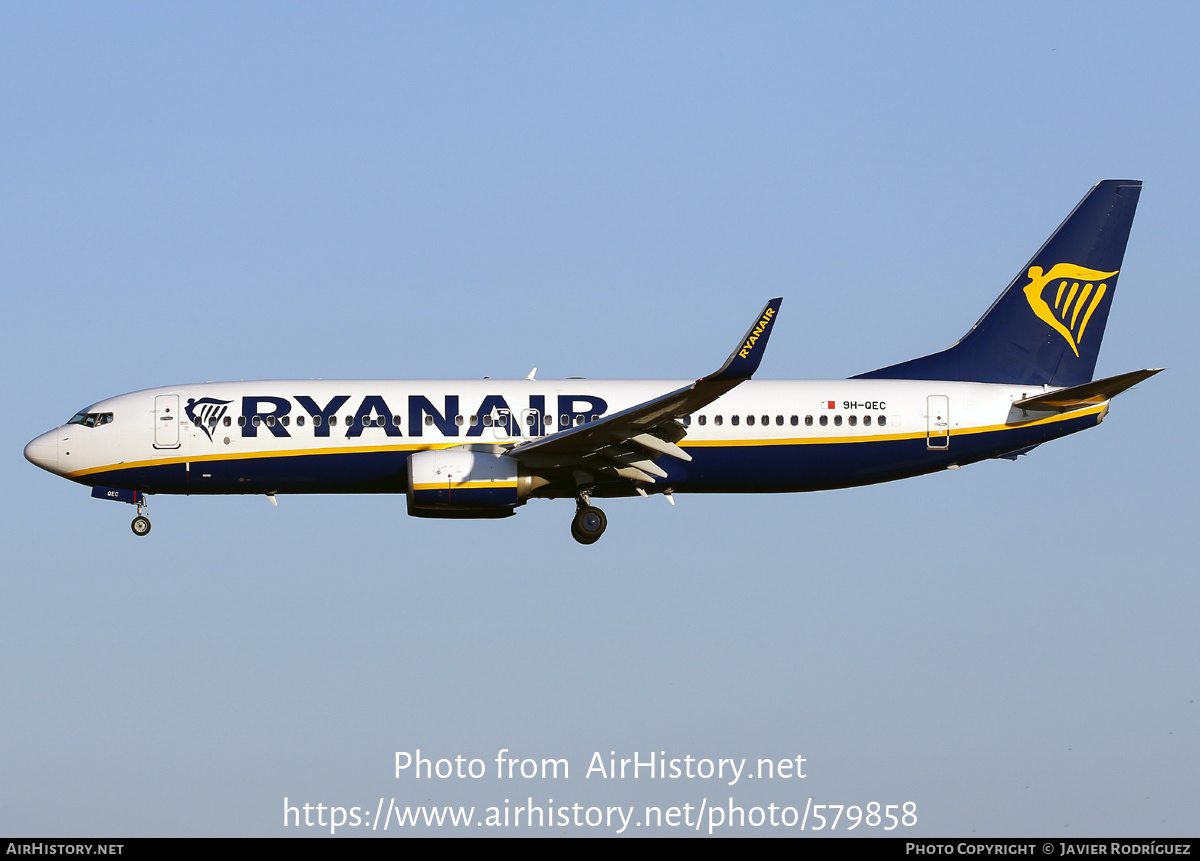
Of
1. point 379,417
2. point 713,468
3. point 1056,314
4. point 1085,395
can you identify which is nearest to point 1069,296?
point 1056,314

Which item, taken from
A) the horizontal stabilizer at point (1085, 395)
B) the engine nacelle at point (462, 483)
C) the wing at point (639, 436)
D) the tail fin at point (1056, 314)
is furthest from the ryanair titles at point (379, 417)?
the horizontal stabilizer at point (1085, 395)

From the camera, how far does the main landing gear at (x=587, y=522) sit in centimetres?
3934

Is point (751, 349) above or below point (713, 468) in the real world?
above

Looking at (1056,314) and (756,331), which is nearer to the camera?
(756,331)

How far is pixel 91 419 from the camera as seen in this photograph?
131 feet

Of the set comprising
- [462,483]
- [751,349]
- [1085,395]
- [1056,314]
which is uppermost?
[1056,314]

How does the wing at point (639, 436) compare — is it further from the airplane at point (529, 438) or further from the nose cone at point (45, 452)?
the nose cone at point (45, 452)

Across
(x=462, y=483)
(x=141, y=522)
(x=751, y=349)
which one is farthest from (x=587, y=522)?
(x=141, y=522)

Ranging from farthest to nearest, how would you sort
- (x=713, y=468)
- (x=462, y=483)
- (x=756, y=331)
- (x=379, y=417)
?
(x=713, y=468)
(x=379, y=417)
(x=462, y=483)
(x=756, y=331)

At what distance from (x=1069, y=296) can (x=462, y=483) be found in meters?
18.2

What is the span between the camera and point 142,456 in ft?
129

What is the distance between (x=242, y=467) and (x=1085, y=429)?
2205cm

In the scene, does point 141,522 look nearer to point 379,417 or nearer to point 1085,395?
point 379,417

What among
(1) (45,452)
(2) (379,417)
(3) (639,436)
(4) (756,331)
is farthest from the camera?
(1) (45,452)
